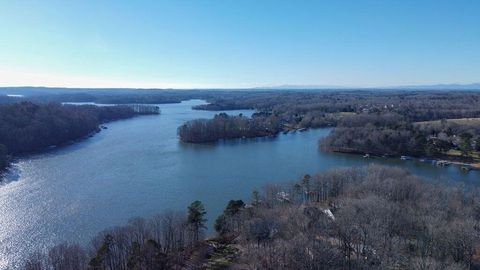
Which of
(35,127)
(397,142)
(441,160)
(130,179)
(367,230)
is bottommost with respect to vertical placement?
(441,160)

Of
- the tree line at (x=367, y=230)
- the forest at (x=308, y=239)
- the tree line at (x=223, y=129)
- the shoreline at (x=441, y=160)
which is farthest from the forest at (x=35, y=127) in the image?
the shoreline at (x=441, y=160)

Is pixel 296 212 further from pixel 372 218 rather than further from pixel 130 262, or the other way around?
pixel 130 262

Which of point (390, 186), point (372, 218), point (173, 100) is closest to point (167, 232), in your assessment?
point (372, 218)

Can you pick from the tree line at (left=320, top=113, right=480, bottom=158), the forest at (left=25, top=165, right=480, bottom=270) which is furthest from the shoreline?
the forest at (left=25, top=165, right=480, bottom=270)

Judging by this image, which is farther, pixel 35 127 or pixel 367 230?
pixel 35 127

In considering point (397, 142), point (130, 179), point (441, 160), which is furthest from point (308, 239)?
point (397, 142)

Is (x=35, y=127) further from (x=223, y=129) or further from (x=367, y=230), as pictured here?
(x=367, y=230)

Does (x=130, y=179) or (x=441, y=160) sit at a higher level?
(x=130, y=179)
